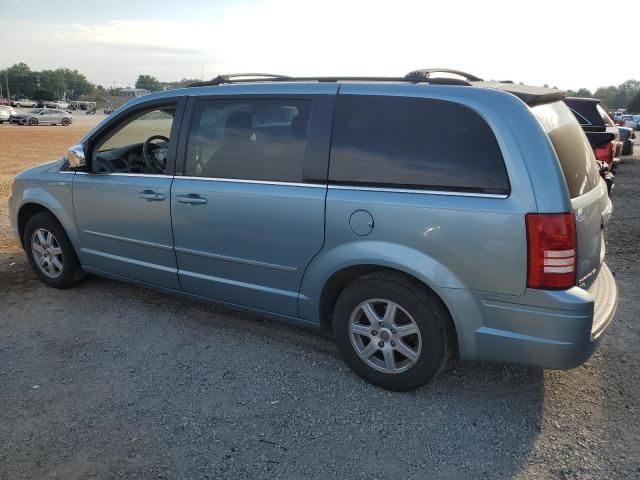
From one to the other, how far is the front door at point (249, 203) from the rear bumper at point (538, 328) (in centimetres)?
108

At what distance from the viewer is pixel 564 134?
121 inches

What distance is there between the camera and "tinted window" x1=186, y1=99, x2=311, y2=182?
347 cm

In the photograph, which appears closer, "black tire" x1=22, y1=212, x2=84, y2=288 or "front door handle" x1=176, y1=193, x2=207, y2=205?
"front door handle" x1=176, y1=193, x2=207, y2=205

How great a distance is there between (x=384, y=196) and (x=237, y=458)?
63.1 inches

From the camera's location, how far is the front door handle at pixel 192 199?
3773mm

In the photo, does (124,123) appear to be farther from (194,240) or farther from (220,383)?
(220,383)

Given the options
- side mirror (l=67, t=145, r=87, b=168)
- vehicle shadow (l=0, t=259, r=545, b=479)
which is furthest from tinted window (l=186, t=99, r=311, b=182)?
vehicle shadow (l=0, t=259, r=545, b=479)

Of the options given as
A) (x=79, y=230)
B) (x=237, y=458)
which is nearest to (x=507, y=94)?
(x=237, y=458)

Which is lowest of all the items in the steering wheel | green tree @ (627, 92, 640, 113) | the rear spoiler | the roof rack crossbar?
green tree @ (627, 92, 640, 113)

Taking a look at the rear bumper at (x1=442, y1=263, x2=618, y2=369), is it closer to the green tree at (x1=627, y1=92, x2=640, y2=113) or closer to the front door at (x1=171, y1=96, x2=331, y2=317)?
the front door at (x1=171, y1=96, x2=331, y2=317)

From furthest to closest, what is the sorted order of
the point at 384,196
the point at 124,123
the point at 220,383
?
the point at 124,123
the point at 220,383
the point at 384,196

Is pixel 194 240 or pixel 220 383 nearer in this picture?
pixel 220 383

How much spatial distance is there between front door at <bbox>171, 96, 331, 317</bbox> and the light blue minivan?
10 mm

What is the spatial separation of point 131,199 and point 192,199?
0.68 meters
